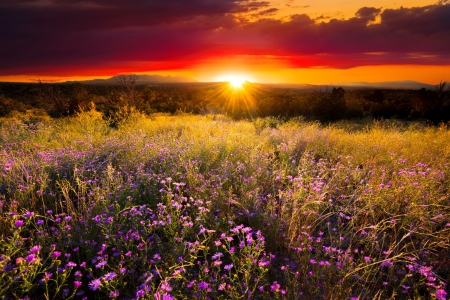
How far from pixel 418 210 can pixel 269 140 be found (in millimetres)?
4520

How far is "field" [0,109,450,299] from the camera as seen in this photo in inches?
91.7

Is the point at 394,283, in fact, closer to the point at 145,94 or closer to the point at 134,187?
the point at 134,187

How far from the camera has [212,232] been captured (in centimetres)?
289

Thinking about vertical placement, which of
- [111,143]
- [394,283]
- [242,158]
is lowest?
[394,283]

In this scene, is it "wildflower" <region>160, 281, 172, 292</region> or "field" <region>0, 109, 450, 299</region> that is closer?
"wildflower" <region>160, 281, 172, 292</region>

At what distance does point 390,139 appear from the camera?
7453 millimetres

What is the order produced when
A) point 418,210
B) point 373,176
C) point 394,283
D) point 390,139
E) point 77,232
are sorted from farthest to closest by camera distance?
point 390,139 → point 373,176 → point 418,210 → point 77,232 → point 394,283

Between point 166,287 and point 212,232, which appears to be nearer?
point 166,287

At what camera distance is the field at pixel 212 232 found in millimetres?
2328

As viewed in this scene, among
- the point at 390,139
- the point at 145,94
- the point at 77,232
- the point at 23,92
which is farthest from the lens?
the point at 23,92

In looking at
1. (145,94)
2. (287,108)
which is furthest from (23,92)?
(287,108)

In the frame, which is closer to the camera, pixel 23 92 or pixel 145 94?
pixel 145 94

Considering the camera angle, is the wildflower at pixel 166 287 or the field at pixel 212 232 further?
the field at pixel 212 232

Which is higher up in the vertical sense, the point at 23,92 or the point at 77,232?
the point at 23,92
